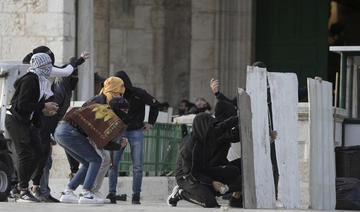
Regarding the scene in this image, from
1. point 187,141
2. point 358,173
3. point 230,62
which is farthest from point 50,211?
point 230,62

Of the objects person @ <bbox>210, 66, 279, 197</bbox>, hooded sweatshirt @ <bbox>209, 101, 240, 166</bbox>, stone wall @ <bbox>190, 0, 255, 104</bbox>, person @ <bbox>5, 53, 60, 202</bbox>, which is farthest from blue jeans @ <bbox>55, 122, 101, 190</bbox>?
stone wall @ <bbox>190, 0, 255, 104</bbox>

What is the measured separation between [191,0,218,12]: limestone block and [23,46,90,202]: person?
10817 mm

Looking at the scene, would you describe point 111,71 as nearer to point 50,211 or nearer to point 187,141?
point 187,141

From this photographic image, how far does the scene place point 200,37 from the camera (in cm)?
2695

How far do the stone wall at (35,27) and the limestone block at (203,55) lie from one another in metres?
7.06

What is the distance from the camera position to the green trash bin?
19.5 m

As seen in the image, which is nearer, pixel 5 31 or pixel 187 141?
pixel 187 141

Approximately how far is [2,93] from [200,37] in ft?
35.3

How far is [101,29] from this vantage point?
24.8m

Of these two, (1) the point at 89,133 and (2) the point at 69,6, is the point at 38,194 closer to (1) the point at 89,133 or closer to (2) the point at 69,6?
(1) the point at 89,133

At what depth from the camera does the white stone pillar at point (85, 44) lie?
20.4 m

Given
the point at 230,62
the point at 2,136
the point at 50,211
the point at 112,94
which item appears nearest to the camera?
the point at 50,211

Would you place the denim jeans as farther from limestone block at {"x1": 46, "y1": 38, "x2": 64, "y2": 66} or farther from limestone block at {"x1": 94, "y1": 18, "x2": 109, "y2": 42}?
limestone block at {"x1": 94, "y1": 18, "x2": 109, "y2": 42}

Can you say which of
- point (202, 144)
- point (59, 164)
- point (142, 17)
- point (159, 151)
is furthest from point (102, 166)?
point (142, 17)
